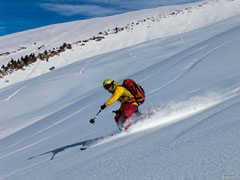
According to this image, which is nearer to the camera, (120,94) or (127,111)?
(120,94)

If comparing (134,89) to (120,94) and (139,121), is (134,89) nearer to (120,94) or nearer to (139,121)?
(120,94)

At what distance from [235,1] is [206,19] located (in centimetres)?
456

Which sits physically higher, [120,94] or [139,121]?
[120,94]

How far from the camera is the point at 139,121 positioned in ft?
17.5

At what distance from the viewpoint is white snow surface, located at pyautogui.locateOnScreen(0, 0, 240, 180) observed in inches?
102

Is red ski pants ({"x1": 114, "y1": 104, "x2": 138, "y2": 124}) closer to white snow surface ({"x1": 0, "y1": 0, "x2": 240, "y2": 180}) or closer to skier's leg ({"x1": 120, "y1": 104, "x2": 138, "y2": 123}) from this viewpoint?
skier's leg ({"x1": 120, "y1": 104, "x2": 138, "y2": 123})

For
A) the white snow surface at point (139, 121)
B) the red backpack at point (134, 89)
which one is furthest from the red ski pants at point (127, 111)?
the white snow surface at point (139, 121)

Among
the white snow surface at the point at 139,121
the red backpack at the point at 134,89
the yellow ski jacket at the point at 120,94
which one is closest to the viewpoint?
the white snow surface at the point at 139,121

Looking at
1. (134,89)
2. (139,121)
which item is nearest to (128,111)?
(139,121)

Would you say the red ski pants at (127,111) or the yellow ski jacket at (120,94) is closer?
the yellow ski jacket at (120,94)

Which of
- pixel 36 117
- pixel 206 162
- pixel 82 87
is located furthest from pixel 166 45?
pixel 206 162

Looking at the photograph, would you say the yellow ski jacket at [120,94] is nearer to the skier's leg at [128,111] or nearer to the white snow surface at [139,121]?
the skier's leg at [128,111]

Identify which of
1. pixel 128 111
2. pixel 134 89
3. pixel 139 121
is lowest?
pixel 139 121

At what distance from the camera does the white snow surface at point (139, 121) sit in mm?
2600
